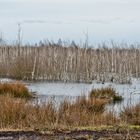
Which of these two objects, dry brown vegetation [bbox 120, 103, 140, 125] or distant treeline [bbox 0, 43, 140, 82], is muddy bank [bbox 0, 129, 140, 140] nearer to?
dry brown vegetation [bbox 120, 103, 140, 125]

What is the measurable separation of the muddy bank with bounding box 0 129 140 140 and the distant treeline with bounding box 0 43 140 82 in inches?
1145

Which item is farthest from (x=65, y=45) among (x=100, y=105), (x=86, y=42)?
(x=100, y=105)

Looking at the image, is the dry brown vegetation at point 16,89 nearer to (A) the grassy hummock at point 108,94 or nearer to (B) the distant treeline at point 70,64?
(A) the grassy hummock at point 108,94

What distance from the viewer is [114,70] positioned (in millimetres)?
44062

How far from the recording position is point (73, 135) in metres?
10.0

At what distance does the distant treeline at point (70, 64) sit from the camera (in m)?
41.7

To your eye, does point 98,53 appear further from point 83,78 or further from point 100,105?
point 100,105

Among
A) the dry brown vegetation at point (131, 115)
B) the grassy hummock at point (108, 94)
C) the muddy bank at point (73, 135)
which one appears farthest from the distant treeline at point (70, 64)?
the muddy bank at point (73, 135)

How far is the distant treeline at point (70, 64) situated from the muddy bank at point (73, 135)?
2908 cm

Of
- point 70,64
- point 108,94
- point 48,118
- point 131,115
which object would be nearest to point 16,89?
point 108,94

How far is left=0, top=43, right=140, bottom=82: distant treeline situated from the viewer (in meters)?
41.7

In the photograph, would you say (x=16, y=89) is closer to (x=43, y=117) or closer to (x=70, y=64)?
(x=43, y=117)

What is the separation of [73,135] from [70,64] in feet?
108

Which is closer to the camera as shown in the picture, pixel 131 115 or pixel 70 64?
pixel 131 115
